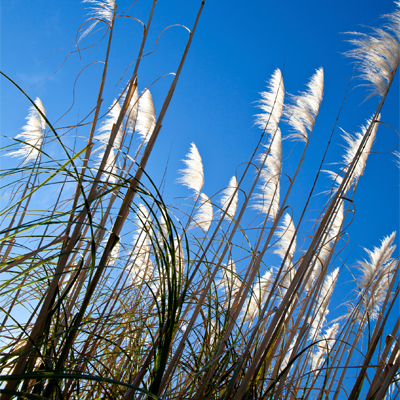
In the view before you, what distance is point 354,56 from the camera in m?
1.85

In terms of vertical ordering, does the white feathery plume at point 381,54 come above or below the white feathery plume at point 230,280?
above

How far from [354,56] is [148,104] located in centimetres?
A: 166

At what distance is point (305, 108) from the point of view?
2188 mm

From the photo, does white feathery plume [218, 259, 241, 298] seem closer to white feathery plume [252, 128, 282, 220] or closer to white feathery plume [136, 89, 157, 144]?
white feathery plume [252, 128, 282, 220]

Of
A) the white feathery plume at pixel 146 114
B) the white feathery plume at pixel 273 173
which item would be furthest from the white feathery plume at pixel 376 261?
the white feathery plume at pixel 146 114

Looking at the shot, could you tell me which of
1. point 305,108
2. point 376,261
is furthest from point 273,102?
point 376,261

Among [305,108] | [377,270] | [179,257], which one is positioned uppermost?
[305,108]

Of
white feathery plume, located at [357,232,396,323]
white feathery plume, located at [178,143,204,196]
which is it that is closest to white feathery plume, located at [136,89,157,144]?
white feathery plume, located at [178,143,204,196]

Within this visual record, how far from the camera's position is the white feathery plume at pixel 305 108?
85.1 inches

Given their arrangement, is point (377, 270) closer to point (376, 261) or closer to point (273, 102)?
point (376, 261)

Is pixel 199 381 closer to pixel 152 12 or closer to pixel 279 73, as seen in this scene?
pixel 152 12

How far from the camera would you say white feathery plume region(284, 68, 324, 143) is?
2.16m

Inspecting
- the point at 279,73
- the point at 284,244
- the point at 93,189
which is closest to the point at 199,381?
the point at 93,189

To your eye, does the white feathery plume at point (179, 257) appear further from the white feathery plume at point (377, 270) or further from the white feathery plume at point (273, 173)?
the white feathery plume at point (377, 270)
